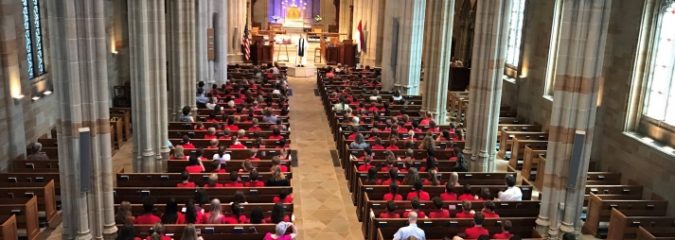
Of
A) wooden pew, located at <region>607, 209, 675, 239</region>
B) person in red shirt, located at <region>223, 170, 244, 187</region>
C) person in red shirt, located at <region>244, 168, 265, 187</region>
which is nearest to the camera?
wooden pew, located at <region>607, 209, 675, 239</region>

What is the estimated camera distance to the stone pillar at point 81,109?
1090 centimetres

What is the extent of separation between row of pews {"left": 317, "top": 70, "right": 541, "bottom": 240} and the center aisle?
1.13 ft

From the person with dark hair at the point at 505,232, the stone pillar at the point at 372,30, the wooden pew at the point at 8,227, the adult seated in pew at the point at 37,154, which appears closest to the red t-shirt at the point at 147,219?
the wooden pew at the point at 8,227

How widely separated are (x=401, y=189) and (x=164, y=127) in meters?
7.33

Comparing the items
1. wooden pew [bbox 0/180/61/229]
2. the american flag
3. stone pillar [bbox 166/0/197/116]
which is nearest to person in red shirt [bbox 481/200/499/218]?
wooden pew [bbox 0/180/61/229]

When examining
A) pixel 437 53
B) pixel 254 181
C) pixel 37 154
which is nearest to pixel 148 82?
pixel 37 154

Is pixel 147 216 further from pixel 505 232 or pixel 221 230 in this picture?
pixel 505 232

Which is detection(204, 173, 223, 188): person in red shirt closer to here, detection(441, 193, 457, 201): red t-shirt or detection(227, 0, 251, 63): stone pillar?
detection(441, 193, 457, 201): red t-shirt

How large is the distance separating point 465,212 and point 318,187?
583 cm

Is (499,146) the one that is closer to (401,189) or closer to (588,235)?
(588,235)

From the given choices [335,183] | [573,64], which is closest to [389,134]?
[335,183]

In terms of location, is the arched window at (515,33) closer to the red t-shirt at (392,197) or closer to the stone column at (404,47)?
the stone column at (404,47)

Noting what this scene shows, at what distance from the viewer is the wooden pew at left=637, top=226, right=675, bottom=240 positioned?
42.9 feet

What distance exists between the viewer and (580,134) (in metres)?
12.5
